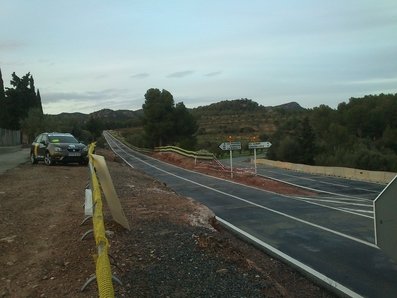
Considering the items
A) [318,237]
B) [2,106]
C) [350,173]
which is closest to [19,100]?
[2,106]

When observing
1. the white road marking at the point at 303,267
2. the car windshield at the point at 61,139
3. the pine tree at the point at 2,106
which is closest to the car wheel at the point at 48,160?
the car windshield at the point at 61,139

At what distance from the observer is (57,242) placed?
7594 millimetres

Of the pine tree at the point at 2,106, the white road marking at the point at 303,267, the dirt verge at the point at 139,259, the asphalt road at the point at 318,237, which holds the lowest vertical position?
the asphalt road at the point at 318,237

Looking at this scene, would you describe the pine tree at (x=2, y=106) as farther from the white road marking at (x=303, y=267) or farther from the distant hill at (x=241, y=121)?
the distant hill at (x=241, y=121)

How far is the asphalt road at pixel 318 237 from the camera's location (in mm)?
7773

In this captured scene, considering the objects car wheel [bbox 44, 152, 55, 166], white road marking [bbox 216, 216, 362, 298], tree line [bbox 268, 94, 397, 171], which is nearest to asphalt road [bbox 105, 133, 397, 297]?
white road marking [bbox 216, 216, 362, 298]

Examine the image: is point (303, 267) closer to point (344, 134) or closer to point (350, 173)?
point (350, 173)

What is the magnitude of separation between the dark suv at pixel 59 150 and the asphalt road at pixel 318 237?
7.37 metres

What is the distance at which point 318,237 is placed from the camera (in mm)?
10875

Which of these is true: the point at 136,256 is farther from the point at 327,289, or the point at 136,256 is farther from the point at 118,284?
the point at 327,289

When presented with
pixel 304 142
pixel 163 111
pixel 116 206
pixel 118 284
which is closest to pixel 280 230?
pixel 116 206

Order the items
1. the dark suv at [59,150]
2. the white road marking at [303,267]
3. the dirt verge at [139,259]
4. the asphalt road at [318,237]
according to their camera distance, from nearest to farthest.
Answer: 1. the dirt verge at [139,259]
2. the white road marking at [303,267]
3. the asphalt road at [318,237]
4. the dark suv at [59,150]

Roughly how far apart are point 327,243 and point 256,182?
18482 millimetres

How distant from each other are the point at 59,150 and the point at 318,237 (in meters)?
15.3
